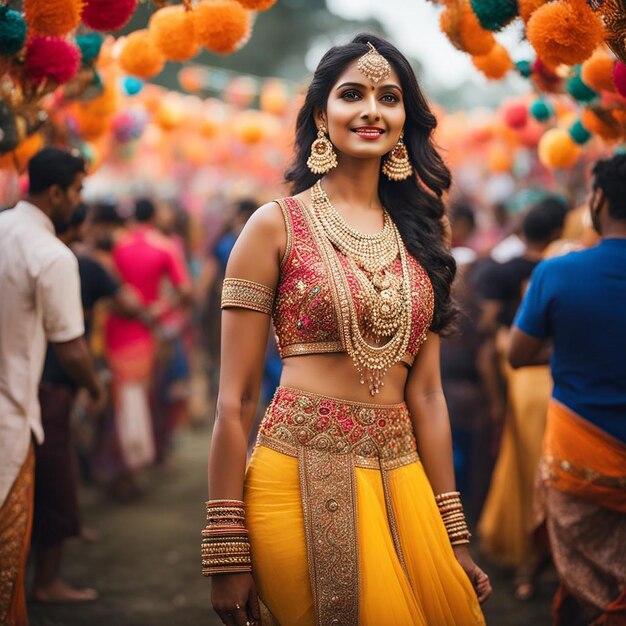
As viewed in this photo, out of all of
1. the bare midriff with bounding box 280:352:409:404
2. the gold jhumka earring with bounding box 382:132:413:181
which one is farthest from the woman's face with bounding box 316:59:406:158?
the bare midriff with bounding box 280:352:409:404

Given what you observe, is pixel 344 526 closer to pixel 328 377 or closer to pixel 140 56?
pixel 328 377

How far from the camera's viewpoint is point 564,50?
10.6ft

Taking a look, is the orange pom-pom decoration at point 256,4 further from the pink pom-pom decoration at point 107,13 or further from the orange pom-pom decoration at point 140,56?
the orange pom-pom decoration at point 140,56

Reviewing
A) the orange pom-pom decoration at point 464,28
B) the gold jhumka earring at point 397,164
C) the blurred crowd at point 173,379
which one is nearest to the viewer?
the gold jhumka earring at point 397,164

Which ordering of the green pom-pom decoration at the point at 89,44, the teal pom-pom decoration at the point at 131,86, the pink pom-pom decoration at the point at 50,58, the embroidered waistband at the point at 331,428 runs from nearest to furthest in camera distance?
the embroidered waistband at the point at 331,428
the pink pom-pom decoration at the point at 50,58
the green pom-pom decoration at the point at 89,44
the teal pom-pom decoration at the point at 131,86

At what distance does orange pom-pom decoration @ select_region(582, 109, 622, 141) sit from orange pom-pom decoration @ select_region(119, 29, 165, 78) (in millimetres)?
1977

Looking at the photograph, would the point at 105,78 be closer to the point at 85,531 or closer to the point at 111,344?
the point at 111,344

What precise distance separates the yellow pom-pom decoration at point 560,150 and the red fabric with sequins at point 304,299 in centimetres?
264

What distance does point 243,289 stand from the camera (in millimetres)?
2568

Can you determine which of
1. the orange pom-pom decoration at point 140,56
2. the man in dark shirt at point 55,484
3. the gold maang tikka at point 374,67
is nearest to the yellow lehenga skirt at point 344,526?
the gold maang tikka at point 374,67

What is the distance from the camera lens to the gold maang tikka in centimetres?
269

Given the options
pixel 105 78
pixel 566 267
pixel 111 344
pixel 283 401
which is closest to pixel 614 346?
pixel 566 267

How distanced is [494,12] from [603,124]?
984 mm

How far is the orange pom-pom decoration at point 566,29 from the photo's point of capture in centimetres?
316
